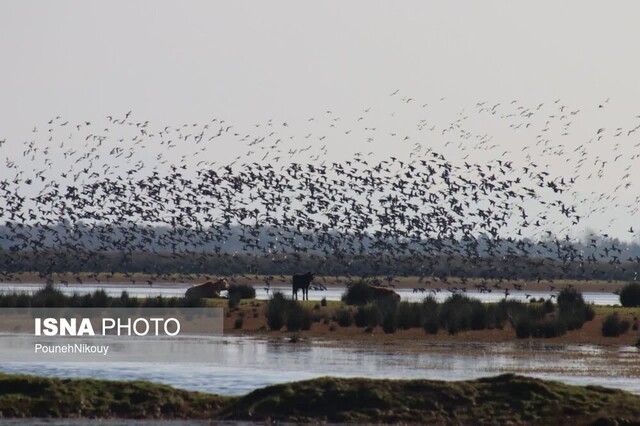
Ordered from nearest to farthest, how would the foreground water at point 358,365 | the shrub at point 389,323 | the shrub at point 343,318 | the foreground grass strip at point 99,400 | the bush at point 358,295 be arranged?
the foreground grass strip at point 99,400 < the foreground water at point 358,365 < the shrub at point 389,323 < the shrub at point 343,318 < the bush at point 358,295

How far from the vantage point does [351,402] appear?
31.2m

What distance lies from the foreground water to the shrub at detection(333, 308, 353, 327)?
7906mm

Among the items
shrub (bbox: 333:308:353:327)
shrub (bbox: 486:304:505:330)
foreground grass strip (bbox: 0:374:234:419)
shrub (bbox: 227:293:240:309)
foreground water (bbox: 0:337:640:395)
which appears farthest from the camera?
shrub (bbox: 227:293:240:309)

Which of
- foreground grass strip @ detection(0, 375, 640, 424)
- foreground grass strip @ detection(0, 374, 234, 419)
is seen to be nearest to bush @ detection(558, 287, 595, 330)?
foreground grass strip @ detection(0, 375, 640, 424)

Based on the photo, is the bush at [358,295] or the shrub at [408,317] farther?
the bush at [358,295]

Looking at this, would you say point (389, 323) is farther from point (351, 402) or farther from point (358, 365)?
point (351, 402)

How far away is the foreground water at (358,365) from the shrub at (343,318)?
791 centimetres

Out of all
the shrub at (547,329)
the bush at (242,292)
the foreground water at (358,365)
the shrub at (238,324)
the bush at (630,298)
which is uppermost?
the bush at (242,292)

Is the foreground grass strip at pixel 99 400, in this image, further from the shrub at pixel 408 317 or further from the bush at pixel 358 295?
the bush at pixel 358 295

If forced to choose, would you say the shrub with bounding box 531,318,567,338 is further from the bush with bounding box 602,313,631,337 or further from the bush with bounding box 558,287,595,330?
the bush with bounding box 602,313,631,337

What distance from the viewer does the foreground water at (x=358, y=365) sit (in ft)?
126

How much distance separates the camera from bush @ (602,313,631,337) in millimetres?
55906

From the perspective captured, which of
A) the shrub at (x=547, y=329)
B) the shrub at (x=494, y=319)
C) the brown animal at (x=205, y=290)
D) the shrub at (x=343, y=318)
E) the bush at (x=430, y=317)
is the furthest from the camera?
the brown animal at (x=205, y=290)
